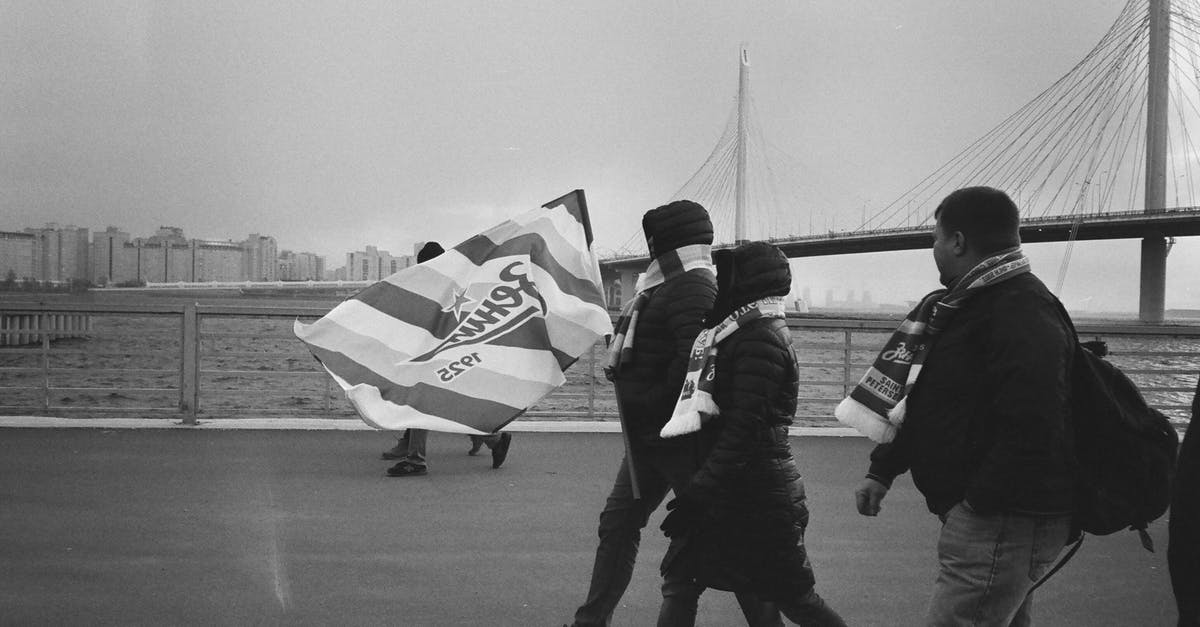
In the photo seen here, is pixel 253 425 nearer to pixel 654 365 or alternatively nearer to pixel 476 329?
pixel 476 329

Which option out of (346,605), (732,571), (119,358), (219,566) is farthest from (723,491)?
(119,358)

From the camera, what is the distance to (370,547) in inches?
184

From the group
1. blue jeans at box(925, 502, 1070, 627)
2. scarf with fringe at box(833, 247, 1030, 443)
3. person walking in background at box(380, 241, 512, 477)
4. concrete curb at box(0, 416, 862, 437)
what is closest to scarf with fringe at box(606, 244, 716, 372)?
scarf with fringe at box(833, 247, 1030, 443)

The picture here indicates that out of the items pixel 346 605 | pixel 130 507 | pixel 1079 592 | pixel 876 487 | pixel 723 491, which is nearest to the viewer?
pixel 876 487

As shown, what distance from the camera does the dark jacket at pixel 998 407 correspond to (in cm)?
210

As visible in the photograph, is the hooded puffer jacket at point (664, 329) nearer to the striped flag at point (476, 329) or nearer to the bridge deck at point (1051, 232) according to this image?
the striped flag at point (476, 329)

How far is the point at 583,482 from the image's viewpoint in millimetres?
6344

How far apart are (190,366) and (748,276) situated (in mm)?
7107

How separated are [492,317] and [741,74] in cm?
4653

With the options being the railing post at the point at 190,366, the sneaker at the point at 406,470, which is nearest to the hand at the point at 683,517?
the sneaker at the point at 406,470

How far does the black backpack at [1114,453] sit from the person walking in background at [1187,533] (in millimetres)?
562

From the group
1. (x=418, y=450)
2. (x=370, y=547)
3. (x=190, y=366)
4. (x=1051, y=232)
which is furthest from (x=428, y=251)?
(x=1051, y=232)

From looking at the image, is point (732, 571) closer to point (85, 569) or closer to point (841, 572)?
point (841, 572)

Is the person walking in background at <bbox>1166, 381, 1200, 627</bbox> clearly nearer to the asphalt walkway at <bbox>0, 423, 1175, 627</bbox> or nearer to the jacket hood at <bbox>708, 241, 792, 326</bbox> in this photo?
the jacket hood at <bbox>708, 241, 792, 326</bbox>
